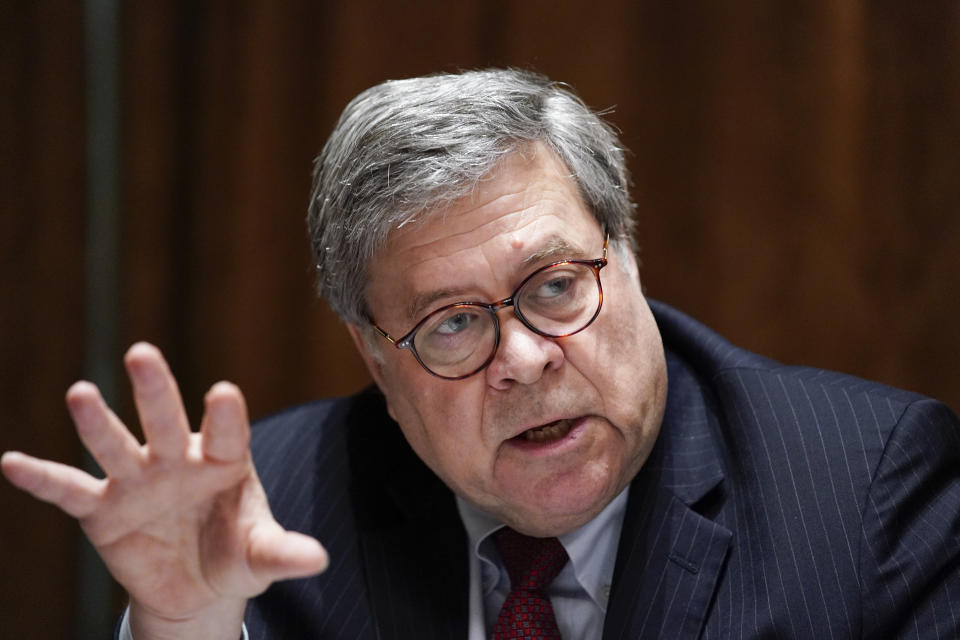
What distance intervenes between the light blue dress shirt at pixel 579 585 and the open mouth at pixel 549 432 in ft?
0.74

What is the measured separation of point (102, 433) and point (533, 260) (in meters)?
0.75

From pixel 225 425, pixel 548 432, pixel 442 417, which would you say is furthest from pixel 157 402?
pixel 548 432

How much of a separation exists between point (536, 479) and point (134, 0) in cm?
200

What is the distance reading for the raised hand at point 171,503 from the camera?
1.27m

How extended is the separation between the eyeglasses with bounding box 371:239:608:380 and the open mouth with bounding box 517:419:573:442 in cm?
15

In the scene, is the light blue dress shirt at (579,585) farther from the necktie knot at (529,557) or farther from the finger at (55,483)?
the finger at (55,483)

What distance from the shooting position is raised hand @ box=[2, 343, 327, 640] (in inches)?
50.2

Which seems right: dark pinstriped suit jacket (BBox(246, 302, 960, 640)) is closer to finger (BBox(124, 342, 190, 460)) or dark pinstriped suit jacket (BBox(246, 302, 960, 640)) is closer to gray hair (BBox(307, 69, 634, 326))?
gray hair (BBox(307, 69, 634, 326))

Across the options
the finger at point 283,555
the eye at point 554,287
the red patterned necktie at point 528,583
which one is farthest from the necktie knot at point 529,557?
the finger at point 283,555

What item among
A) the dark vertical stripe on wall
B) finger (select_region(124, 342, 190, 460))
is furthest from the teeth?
the dark vertical stripe on wall

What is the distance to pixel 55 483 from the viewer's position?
1.31 meters

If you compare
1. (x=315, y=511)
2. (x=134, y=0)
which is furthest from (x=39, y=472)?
(x=134, y=0)

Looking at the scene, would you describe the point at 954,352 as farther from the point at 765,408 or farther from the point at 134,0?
the point at 134,0

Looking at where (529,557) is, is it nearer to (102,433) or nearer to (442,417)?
(442,417)
